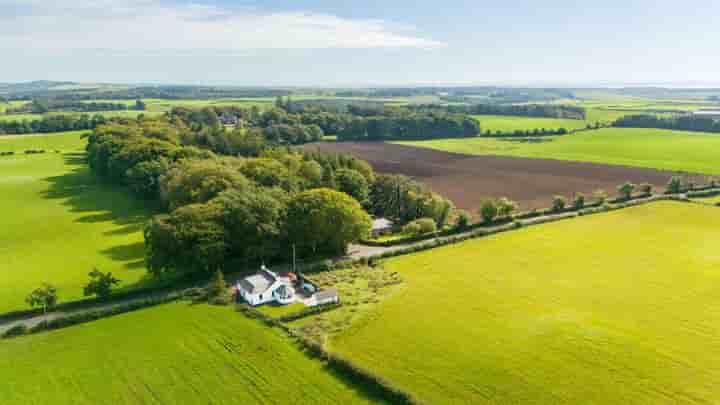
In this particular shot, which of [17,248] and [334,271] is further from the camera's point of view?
[17,248]

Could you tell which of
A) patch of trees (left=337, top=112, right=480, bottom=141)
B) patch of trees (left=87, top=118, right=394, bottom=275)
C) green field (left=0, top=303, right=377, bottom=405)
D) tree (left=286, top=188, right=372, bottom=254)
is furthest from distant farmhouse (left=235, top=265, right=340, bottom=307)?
patch of trees (left=337, top=112, right=480, bottom=141)

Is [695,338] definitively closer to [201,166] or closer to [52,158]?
[201,166]

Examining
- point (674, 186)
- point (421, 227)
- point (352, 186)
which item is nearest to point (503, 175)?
point (674, 186)

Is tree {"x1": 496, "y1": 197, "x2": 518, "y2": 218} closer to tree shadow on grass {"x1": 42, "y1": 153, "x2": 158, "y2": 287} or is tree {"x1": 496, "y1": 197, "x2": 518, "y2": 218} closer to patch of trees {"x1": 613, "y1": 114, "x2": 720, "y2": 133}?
tree shadow on grass {"x1": 42, "y1": 153, "x2": 158, "y2": 287}

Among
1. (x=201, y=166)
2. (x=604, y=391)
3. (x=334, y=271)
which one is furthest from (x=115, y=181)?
(x=604, y=391)

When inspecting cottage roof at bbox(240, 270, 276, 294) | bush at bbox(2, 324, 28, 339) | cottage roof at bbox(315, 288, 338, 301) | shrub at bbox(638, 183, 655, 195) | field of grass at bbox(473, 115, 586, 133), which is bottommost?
bush at bbox(2, 324, 28, 339)

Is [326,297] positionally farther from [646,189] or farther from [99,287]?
[646,189]

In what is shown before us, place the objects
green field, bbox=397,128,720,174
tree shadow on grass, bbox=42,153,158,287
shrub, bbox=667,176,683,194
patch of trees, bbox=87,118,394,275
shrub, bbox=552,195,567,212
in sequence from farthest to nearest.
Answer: green field, bbox=397,128,720,174, shrub, bbox=667,176,683,194, shrub, bbox=552,195,567,212, tree shadow on grass, bbox=42,153,158,287, patch of trees, bbox=87,118,394,275

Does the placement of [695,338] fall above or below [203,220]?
below
